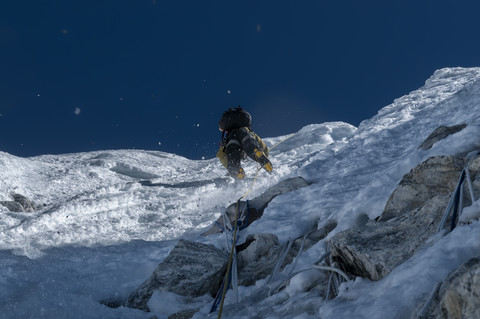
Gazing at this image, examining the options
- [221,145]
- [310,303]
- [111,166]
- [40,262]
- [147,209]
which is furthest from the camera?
[111,166]

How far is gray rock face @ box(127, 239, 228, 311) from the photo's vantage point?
12.8 ft

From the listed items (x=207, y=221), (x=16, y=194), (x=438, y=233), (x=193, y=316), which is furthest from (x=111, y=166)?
(x=438, y=233)

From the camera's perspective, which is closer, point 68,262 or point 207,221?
point 68,262

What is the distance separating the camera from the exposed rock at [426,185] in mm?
3385

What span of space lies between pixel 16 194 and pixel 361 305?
11730 millimetres

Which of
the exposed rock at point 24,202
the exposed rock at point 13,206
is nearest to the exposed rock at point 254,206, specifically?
the exposed rock at point 13,206

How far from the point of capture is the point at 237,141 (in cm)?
1065

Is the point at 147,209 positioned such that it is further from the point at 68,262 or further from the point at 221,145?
the point at 68,262

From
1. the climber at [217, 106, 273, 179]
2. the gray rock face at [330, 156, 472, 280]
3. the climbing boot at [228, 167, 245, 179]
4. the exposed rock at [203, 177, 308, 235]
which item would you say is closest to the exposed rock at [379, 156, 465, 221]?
the gray rock face at [330, 156, 472, 280]

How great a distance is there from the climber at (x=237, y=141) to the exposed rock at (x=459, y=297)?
8.77m

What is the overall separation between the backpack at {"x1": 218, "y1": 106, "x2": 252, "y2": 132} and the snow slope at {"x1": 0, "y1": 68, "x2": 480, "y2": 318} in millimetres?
1639

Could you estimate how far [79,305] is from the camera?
143 inches

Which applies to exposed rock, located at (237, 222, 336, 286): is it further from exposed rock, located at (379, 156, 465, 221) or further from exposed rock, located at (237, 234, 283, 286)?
exposed rock, located at (379, 156, 465, 221)

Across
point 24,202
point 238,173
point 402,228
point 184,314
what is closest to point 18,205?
point 24,202
